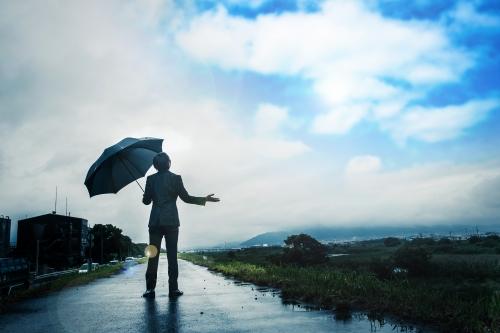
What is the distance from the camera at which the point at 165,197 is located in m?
7.25

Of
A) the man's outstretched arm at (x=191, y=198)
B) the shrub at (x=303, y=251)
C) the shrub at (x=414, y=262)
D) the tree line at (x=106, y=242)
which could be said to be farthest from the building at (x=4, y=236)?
the man's outstretched arm at (x=191, y=198)

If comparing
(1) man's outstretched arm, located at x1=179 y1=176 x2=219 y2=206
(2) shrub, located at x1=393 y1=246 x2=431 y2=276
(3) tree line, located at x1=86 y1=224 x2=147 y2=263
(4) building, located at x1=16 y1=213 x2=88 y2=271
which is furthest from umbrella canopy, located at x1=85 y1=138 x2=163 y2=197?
(3) tree line, located at x1=86 y1=224 x2=147 y2=263

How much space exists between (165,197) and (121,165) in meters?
1.26

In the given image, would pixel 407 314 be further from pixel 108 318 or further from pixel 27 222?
pixel 27 222

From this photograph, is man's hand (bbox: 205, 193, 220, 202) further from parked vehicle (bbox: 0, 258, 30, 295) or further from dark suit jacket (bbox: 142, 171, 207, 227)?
parked vehicle (bbox: 0, 258, 30, 295)

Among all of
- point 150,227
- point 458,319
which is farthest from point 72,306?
point 458,319

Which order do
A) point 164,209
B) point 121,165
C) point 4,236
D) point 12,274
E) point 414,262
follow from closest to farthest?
1. point 164,209
2. point 121,165
3. point 12,274
4. point 414,262
5. point 4,236

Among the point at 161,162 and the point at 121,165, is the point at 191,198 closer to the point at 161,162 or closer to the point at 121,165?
the point at 161,162

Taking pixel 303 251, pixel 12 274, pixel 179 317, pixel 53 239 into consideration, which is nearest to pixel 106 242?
pixel 53 239

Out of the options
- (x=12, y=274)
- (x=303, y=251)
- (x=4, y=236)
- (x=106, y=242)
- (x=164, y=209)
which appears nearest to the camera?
(x=164, y=209)

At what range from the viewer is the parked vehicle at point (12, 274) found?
11656 mm

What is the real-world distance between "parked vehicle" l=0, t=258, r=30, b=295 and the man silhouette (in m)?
6.75

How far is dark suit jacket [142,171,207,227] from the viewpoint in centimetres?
714

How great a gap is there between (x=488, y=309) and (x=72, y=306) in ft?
20.5
